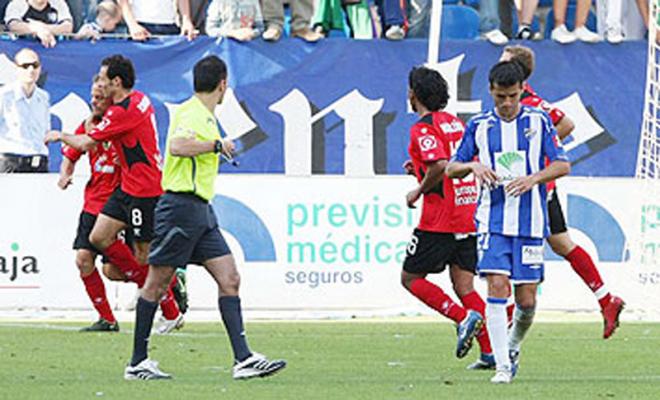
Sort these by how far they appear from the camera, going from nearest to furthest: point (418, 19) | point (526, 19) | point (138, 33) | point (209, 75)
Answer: point (209, 75) → point (138, 33) → point (526, 19) → point (418, 19)

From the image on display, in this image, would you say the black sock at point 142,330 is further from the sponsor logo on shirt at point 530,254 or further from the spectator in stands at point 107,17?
the spectator in stands at point 107,17

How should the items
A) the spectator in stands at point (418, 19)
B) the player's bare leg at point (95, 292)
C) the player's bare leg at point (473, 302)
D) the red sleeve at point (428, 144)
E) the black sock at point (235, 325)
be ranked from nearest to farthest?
the black sock at point (235, 325)
the player's bare leg at point (473, 302)
the red sleeve at point (428, 144)
the player's bare leg at point (95, 292)
the spectator in stands at point (418, 19)

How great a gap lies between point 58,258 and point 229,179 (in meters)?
2.00

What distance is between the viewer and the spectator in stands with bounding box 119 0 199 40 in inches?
766

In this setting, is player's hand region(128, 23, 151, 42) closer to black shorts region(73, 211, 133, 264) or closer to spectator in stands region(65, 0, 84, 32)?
spectator in stands region(65, 0, 84, 32)

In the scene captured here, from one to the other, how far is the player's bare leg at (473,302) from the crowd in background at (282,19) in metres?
7.50

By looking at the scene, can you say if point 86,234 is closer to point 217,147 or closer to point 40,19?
point 217,147

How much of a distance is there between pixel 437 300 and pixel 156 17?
847 cm

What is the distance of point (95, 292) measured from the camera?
1502cm

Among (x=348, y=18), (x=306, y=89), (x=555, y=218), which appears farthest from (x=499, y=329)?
(x=348, y=18)

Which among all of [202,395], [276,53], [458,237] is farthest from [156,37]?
[202,395]

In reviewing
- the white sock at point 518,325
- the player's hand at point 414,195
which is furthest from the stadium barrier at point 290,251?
the white sock at point 518,325

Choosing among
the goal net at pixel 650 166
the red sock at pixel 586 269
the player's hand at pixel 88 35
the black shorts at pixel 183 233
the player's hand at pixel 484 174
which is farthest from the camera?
the player's hand at pixel 88 35

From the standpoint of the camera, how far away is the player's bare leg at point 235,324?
10320 millimetres
